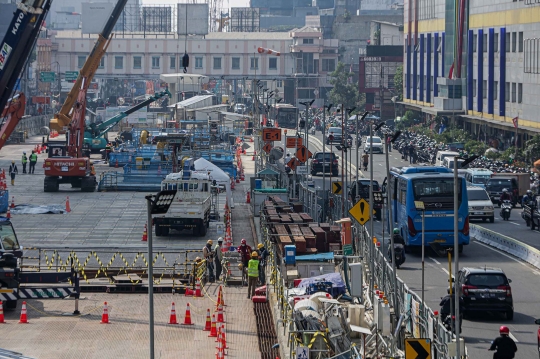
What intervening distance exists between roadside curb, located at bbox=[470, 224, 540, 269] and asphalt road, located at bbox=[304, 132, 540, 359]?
0.82 feet

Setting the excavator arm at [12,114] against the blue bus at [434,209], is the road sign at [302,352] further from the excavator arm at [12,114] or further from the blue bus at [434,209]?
the excavator arm at [12,114]

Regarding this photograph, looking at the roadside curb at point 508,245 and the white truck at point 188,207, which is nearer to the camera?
the roadside curb at point 508,245

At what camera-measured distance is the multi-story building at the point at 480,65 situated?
3046 inches

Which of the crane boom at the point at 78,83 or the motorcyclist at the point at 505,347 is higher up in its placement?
the crane boom at the point at 78,83

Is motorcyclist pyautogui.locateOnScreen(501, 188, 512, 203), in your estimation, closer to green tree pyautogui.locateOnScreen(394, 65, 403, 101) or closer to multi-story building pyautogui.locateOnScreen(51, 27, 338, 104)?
green tree pyautogui.locateOnScreen(394, 65, 403, 101)

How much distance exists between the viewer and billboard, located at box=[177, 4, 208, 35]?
151500 mm

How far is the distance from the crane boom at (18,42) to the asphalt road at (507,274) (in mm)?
13817

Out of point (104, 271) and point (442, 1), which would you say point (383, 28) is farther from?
point (104, 271)

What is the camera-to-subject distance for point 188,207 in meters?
44.7

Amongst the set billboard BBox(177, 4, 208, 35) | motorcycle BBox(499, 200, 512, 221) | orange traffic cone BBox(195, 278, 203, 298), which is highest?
billboard BBox(177, 4, 208, 35)

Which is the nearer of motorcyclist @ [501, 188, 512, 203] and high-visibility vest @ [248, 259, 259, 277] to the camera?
high-visibility vest @ [248, 259, 259, 277]

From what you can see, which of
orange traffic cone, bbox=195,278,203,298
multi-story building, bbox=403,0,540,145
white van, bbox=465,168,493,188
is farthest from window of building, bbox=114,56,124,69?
orange traffic cone, bbox=195,278,203,298

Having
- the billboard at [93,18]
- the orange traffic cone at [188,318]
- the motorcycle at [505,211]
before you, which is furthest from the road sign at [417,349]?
the billboard at [93,18]

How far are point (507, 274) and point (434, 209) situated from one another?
12.1 feet
